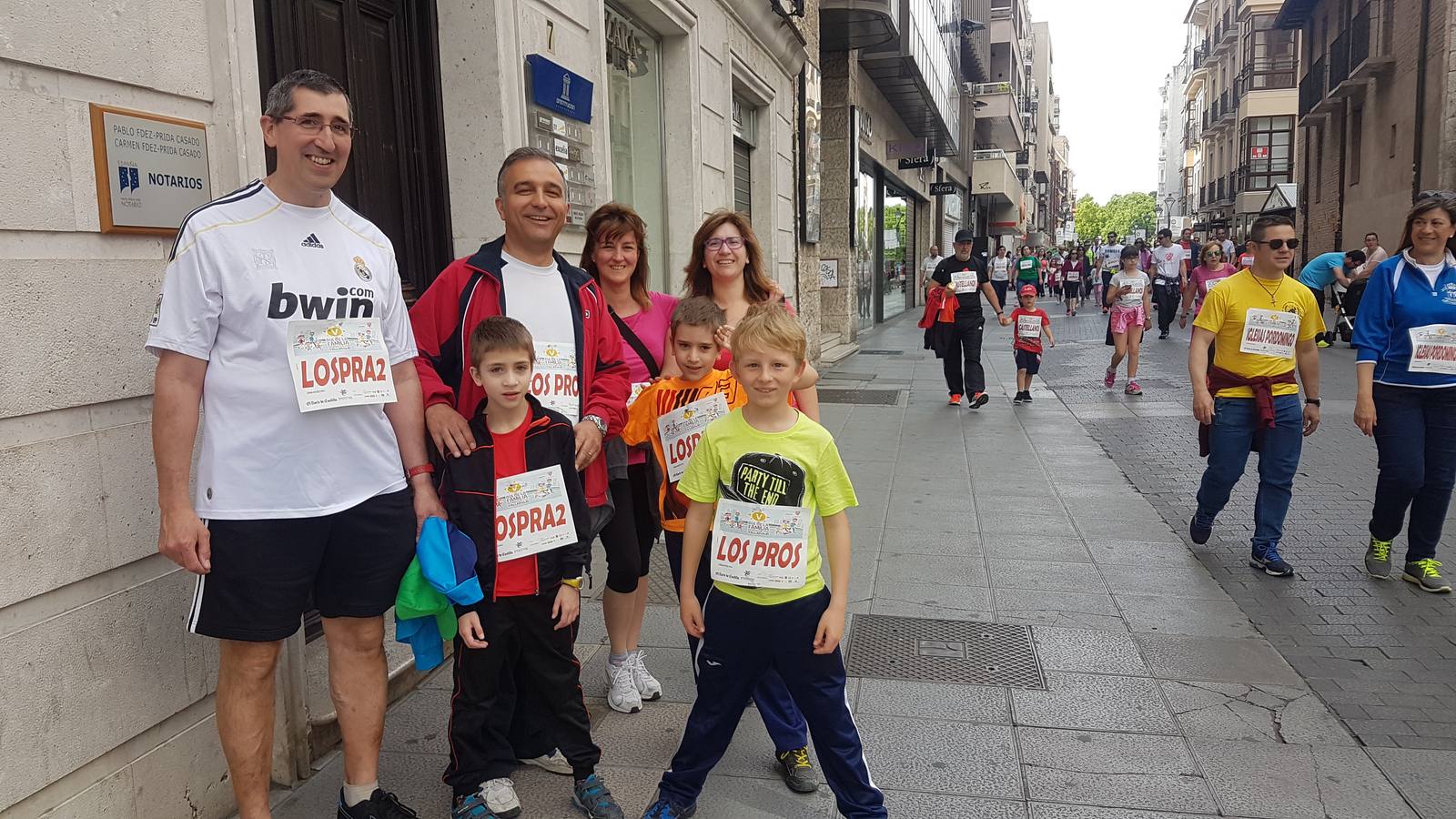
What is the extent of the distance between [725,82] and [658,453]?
23.7 ft

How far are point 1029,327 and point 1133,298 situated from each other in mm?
1808

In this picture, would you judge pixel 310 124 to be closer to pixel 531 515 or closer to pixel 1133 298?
pixel 531 515

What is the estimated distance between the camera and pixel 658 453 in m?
3.55

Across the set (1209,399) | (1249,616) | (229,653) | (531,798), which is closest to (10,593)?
(229,653)

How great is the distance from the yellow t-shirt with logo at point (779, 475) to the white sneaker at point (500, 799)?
0.99 m

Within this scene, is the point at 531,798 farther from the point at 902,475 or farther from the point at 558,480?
the point at 902,475

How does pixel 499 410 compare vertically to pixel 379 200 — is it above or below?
below

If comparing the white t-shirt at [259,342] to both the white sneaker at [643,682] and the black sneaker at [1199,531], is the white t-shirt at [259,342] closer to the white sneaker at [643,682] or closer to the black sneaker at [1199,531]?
the white sneaker at [643,682]

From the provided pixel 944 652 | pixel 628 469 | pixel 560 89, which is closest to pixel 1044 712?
pixel 944 652

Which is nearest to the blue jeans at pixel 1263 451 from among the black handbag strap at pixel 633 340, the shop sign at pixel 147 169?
the black handbag strap at pixel 633 340

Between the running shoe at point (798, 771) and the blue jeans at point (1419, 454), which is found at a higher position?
the blue jeans at point (1419, 454)

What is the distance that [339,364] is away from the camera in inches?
105

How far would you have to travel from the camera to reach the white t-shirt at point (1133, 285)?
12.1 metres

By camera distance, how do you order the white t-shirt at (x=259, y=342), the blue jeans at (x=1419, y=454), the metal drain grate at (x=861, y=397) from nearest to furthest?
the white t-shirt at (x=259, y=342), the blue jeans at (x=1419, y=454), the metal drain grate at (x=861, y=397)
